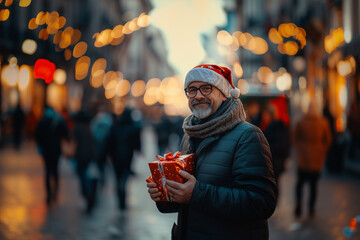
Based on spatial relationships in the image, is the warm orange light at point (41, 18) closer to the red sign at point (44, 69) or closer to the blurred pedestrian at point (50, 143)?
the red sign at point (44, 69)

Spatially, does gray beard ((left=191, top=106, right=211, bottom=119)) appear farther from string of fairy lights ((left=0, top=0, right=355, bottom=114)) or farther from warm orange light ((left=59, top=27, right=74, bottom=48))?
warm orange light ((left=59, top=27, right=74, bottom=48))

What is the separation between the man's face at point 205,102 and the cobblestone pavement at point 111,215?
405 centimetres

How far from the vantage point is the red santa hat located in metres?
2.79

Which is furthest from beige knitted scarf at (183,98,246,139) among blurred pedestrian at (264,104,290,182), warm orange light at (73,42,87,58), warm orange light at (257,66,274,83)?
warm orange light at (257,66,274,83)

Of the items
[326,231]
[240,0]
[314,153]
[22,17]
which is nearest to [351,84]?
[314,153]

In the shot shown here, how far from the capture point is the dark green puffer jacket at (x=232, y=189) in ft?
8.30

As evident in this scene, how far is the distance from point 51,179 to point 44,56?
1863 centimetres

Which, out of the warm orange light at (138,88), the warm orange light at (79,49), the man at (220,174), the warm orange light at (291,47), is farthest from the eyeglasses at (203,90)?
the warm orange light at (138,88)

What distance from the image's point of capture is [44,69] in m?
26.5

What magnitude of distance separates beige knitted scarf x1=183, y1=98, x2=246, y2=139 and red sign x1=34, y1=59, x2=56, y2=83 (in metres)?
24.3

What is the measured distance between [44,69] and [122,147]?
19354mm

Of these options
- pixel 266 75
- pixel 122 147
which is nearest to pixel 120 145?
pixel 122 147

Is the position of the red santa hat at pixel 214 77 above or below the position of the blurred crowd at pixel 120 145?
above

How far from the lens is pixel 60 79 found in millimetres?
31188
